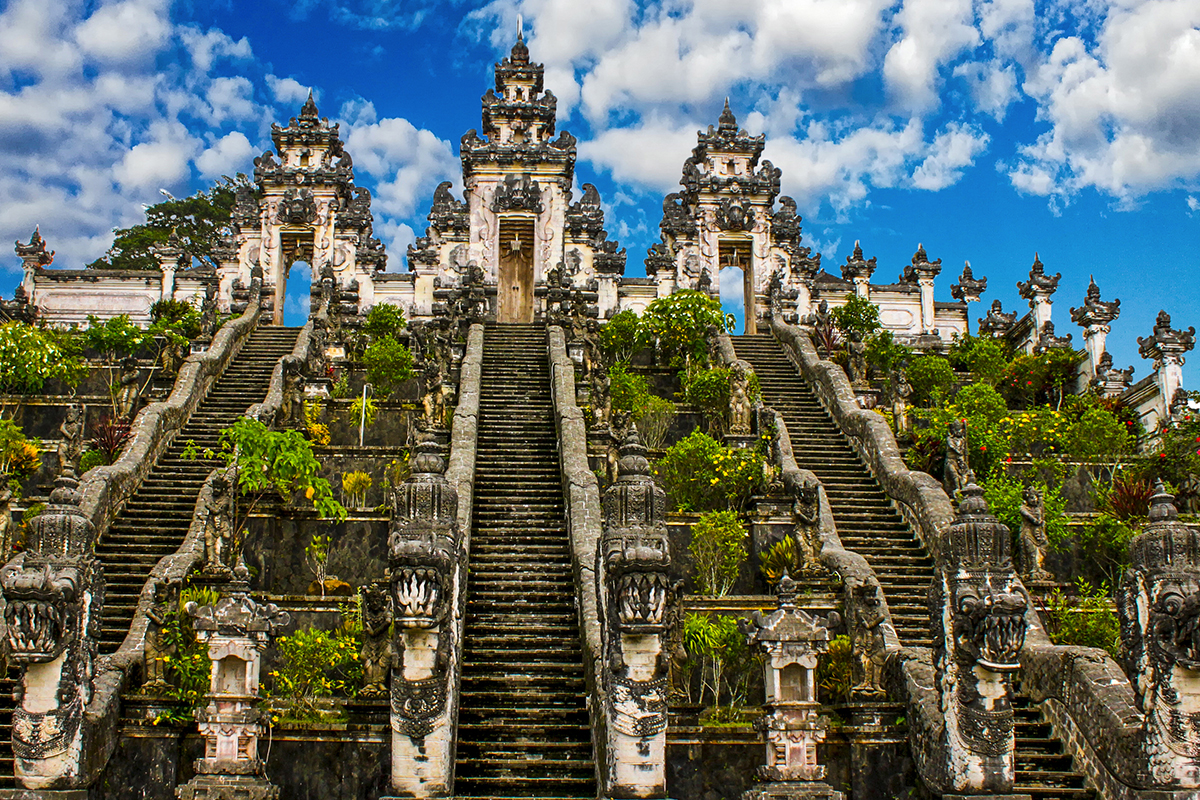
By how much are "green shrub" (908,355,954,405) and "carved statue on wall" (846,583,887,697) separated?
424 inches

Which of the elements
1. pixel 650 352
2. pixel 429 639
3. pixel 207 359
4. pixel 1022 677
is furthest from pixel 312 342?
pixel 1022 677

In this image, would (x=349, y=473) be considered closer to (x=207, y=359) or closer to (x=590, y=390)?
(x=590, y=390)

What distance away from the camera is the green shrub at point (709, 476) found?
15.2 meters

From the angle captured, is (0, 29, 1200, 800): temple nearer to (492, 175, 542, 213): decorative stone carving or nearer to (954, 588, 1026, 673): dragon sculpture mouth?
(954, 588, 1026, 673): dragon sculpture mouth

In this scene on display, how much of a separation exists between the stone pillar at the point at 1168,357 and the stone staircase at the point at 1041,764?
14.7 m

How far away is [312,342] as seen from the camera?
65.4 ft

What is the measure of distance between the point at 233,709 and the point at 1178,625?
26.4 ft

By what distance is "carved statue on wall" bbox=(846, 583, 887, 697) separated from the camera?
1055 cm

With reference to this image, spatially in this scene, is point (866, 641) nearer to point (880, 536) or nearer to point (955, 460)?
point (880, 536)

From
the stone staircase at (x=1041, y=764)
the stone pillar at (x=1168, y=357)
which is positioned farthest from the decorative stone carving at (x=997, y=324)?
the stone staircase at (x=1041, y=764)

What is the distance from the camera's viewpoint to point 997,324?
30.1 m

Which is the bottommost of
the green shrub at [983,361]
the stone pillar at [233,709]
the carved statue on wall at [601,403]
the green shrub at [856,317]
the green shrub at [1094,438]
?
the stone pillar at [233,709]

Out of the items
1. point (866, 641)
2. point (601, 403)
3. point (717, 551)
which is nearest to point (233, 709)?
point (866, 641)

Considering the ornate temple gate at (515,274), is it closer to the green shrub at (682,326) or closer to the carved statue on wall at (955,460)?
the green shrub at (682,326)
